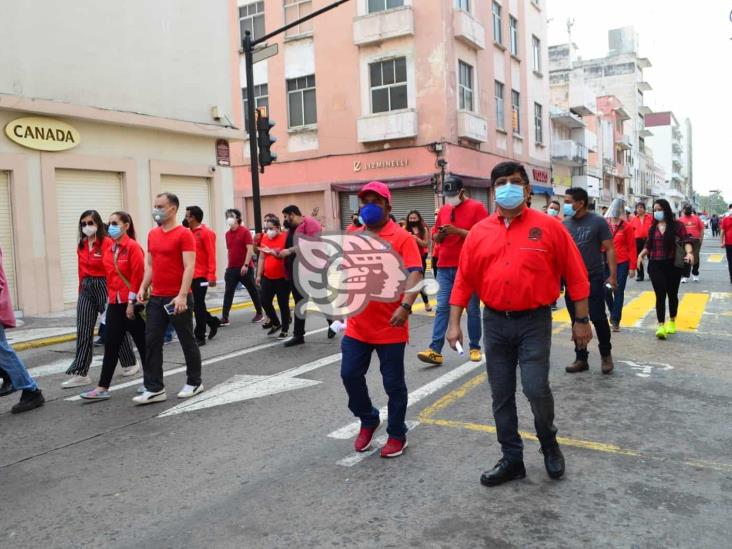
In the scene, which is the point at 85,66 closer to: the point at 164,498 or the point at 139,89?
the point at 139,89

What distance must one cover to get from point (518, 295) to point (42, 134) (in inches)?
460

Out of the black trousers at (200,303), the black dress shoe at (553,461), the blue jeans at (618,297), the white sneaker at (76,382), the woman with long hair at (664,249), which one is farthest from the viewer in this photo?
the black trousers at (200,303)

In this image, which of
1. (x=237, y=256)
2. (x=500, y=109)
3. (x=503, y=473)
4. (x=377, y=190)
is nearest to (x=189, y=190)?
(x=237, y=256)

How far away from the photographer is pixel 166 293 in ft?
19.7

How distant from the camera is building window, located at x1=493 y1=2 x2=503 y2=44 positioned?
28464 mm

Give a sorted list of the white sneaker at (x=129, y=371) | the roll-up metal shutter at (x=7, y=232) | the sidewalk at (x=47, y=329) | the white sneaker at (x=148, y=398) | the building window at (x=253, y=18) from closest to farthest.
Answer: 1. the white sneaker at (x=148, y=398)
2. the white sneaker at (x=129, y=371)
3. the sidewalk at (x=47, y=329)
4. the roll-up metal shutter at (x=7, y=232)
5. the building window at (x=253, y=18)

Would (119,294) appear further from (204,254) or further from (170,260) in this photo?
(204,254)

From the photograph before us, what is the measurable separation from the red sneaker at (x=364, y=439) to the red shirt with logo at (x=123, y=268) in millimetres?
2885

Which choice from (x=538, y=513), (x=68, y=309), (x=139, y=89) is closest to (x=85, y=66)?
(x=139, y=89)

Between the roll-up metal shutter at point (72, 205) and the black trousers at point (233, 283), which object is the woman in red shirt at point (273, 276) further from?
the roll-up metal shutter at point (72, 205)

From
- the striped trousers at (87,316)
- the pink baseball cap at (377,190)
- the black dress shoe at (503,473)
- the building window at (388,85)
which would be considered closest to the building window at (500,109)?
the building window at (388,85)

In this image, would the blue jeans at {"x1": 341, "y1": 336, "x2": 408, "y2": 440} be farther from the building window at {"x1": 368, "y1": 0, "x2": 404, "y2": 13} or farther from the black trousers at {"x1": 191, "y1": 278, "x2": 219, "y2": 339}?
the building window at {"x1": 368, "y1": 0, "x2": 404, "y2": 13}

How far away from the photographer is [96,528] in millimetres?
3424

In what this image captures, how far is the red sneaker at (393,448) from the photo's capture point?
4.27 meters
